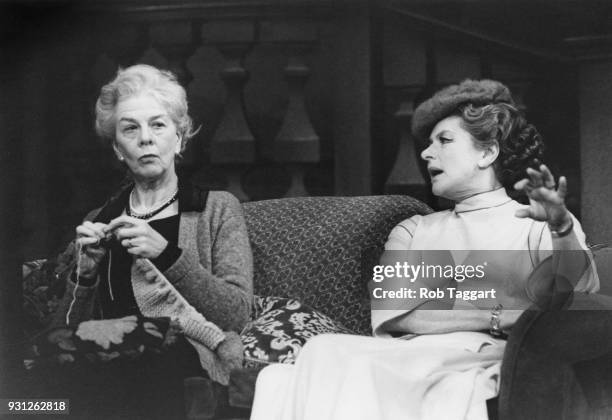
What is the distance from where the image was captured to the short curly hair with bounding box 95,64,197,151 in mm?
3844

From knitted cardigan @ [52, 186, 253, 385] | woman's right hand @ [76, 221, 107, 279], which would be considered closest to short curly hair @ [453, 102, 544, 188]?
knitted cardigan @ [52, 186, 253, 385]

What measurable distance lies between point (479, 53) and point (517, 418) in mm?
1380

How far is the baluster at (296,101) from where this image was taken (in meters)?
3.94

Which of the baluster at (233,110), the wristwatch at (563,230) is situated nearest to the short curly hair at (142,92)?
the baluster at (233,110)

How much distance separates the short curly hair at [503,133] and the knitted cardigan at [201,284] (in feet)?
2.91

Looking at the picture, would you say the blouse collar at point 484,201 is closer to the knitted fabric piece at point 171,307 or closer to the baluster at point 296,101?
the baluster at point 296,101

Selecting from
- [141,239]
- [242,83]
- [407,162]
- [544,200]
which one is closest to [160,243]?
[141,239]

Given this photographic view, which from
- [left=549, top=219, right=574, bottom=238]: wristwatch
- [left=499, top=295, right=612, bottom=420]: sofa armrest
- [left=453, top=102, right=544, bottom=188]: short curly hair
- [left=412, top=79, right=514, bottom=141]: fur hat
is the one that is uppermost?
[left=412, top=79, right=514, bottom=141]: fur hat

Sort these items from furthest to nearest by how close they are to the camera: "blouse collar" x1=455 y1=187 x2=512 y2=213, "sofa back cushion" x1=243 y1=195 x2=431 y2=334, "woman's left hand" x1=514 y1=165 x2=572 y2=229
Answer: "sofa back cushion" x1=243 y1=195 x2=431 y2=334 → "blouse collar" x1=455 y1=187 x2=512 y2=213 → "woman's left hand" x1=514 y1=165 x2=572 y2=229

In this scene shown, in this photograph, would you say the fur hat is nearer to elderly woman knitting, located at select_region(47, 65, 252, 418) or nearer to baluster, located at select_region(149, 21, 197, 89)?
elderly woman knitting, located at select_region(47, 65, 252, 418)

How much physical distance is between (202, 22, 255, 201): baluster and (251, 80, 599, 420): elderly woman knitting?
24.7 inches

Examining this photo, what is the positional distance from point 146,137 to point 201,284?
57 cm

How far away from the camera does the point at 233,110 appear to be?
3961 millimetres

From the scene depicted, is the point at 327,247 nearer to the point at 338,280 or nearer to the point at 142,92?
the point at 338,280
